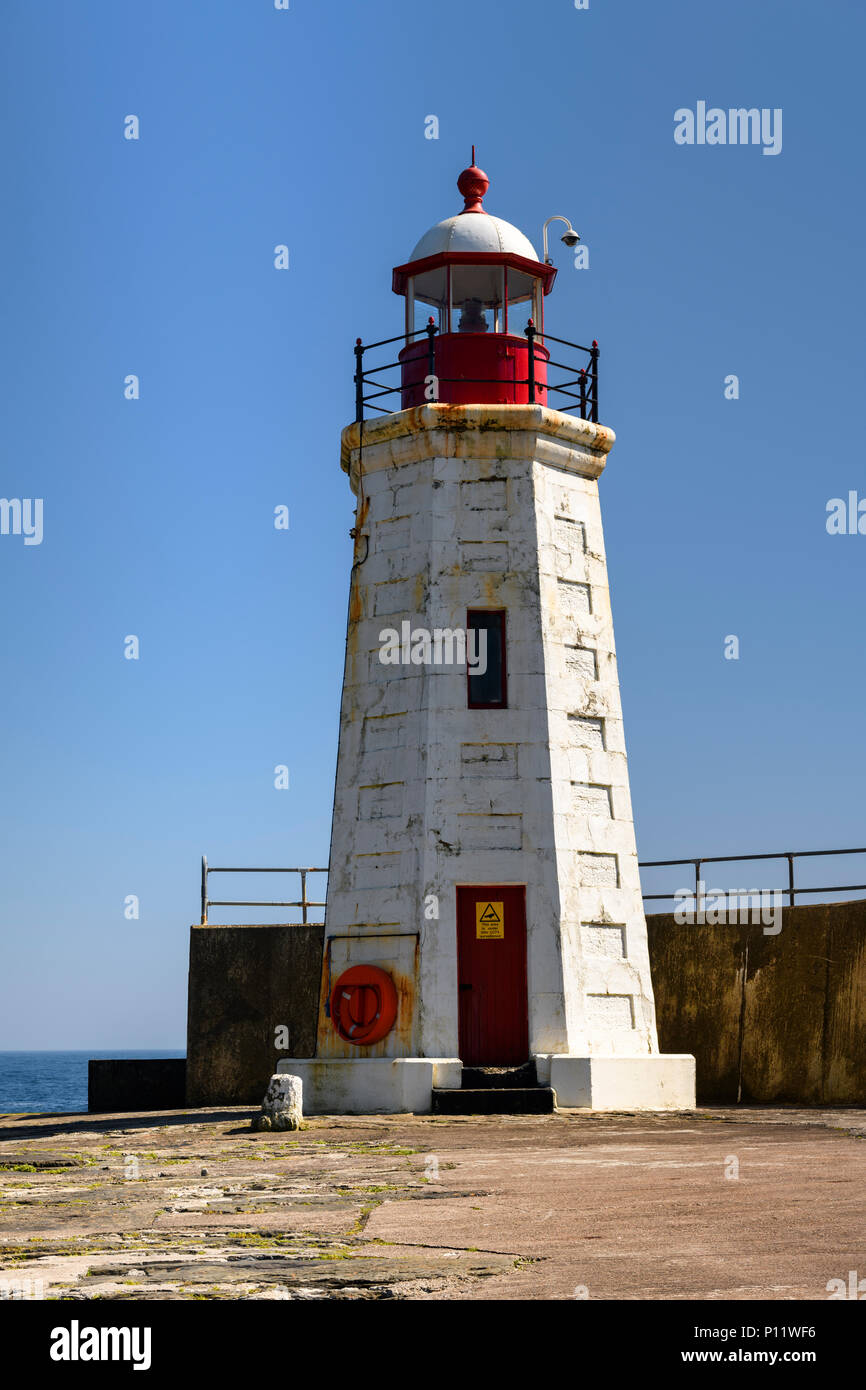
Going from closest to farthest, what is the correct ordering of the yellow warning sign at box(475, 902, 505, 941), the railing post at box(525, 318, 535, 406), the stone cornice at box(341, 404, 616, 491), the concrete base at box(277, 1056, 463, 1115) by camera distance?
the concrete base at box(277, 1056, 463, 1115), the yellow warning sign at box(475, 902, 505, 941), the stone cornice at box(341, 404, 616, 491), the railing post at box(525, 318, 535, 406)

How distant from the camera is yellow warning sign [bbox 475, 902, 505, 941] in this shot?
648 inches

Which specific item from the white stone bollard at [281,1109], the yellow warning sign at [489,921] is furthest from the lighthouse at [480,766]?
the white stone bollard at [281,1109]

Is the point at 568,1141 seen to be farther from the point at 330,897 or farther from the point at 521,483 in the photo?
the point at 521,483

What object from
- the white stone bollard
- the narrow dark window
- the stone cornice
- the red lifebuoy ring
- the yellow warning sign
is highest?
the stone cornice

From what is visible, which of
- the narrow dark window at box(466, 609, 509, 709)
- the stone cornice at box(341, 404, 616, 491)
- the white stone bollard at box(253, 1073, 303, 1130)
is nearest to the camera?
the white stone bollard at box(253, 1073, 303, 1130)

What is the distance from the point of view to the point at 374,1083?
1588cm

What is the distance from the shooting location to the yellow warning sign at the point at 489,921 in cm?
1647

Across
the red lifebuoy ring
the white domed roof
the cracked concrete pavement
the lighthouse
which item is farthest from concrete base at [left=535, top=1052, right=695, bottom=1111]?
the white domed roof

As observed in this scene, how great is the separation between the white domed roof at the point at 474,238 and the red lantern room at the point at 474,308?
12 mm

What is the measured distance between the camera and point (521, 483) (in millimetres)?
17484

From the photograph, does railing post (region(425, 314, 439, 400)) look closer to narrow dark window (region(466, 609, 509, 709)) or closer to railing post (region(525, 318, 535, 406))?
railing post (region(525, 318, 535, 406))

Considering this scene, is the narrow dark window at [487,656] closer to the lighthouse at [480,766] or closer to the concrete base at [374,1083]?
the lighthouse at [480,766]

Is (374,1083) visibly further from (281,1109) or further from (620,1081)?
(620,1081)

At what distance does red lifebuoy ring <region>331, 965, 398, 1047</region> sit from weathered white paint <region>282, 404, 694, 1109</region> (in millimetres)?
185
